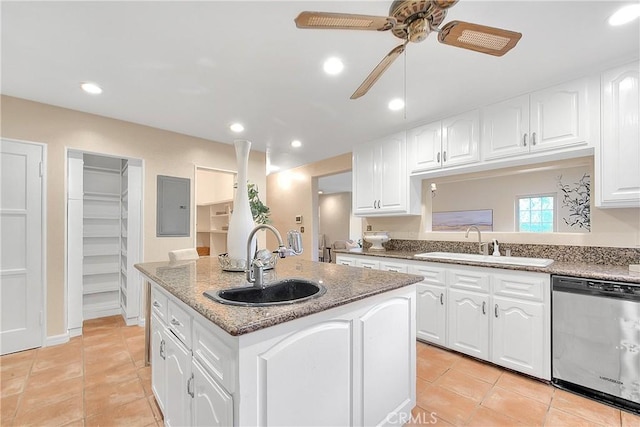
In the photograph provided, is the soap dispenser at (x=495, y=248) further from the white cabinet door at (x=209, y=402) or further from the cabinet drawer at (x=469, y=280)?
the white cabinet door at (x=209, y=402)

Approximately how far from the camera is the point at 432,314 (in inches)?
104

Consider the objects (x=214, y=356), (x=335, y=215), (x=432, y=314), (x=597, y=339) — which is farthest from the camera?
(x=335, y=215)

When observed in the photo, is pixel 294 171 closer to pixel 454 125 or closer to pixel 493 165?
pixel 454 125

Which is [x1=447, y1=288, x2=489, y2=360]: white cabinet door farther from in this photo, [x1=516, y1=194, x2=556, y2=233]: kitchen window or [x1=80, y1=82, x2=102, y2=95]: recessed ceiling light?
[x1=80, y1=82, x2=102, y2=95]: recessed ceiling light

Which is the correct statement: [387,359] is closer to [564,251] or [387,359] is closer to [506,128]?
[564,251]

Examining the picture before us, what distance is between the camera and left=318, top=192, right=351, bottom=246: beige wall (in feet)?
30.6

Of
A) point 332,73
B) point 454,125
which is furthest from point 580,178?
point 332,73

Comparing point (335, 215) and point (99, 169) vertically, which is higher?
point (99, 169)

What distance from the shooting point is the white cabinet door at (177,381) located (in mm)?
1228

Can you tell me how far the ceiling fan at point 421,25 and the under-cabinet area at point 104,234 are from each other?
10.3 feet

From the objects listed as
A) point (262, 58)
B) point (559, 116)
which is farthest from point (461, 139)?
point (262, 58)

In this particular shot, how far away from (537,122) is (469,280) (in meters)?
1.46

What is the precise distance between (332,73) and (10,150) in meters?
3.05

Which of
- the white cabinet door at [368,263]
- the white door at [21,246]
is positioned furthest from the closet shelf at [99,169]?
the white cabinet door at [368,263]
